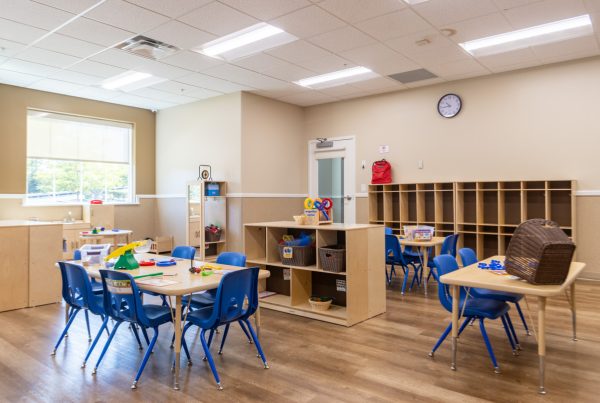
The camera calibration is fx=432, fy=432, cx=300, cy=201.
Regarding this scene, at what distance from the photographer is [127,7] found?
441 centimetres

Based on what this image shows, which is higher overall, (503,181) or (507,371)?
(503,181)

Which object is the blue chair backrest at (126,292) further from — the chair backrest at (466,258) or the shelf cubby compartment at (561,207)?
the shelf cubby compartment at (561,207)

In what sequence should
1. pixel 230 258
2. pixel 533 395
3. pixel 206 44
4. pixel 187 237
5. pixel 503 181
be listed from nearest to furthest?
pixel 533 395
pixel 230 258
pixel 206 44
pixel 503 181
pixel 187 237

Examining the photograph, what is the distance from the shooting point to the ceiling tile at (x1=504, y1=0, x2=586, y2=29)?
4.46 metres

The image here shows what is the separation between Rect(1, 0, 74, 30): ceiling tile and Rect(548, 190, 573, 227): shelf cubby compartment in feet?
22.0

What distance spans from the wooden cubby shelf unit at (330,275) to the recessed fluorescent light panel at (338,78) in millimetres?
3001

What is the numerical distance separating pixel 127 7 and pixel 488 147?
553 centimetres

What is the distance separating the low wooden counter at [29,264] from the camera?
4945 millimetres

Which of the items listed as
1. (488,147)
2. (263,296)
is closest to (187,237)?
(263,296)

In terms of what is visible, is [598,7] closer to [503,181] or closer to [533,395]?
[503,181]


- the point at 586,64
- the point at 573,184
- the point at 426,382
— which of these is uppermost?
the point at 586,64

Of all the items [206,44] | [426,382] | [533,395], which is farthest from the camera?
[206,44]

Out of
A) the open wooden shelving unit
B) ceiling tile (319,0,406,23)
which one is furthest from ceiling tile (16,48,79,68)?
the open wooden shelving unit

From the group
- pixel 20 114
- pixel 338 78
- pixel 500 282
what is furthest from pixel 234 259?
pixel 20 114
